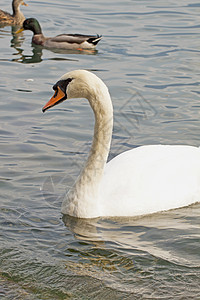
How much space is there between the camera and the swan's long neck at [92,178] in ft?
21.5

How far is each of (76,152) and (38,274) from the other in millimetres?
3277

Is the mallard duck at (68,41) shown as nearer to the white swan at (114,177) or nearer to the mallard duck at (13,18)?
the mallard duck at (13,18)

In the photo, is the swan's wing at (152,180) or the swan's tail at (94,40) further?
the swan's tail at (94,40)

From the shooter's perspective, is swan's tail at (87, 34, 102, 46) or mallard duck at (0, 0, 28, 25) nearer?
swan's tail at (87, 34, 102, 46)

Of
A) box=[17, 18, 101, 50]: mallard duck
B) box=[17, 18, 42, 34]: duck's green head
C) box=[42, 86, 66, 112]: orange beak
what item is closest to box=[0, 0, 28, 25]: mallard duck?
box=[17, 18, 42, 34]: duck's green head

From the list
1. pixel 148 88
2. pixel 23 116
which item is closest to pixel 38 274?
pixel 23 116

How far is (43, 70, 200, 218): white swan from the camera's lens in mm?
6348

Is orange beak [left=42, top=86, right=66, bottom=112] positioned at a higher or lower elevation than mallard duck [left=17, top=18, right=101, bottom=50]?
higher

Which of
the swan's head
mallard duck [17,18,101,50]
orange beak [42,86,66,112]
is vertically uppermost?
the swan's head

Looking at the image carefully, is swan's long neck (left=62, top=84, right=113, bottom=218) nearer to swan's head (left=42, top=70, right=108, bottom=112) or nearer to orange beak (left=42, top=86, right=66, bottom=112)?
swan's head (left=42, top=70, right=108, bottom=112)

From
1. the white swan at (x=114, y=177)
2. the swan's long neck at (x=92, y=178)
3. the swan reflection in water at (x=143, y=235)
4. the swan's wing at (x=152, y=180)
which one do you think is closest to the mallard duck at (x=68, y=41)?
the swan's wing at (x=152, y=180)

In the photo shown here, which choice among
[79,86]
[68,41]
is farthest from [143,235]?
[68,41]

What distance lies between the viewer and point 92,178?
668 cm

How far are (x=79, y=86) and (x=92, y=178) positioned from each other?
1016mm
